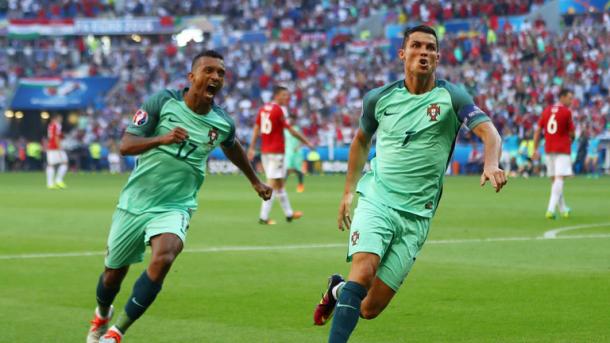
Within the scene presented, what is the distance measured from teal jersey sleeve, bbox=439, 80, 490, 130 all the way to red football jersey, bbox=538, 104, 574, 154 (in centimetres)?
1433

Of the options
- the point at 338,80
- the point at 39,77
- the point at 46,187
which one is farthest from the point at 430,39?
the point at 39,77

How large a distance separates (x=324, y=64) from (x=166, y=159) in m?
47.5

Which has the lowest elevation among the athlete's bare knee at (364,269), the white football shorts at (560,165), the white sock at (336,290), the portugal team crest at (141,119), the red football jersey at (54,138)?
the red football jersey at (54,138)

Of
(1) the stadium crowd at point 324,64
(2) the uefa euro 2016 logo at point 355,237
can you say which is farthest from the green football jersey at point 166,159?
(1) the stadium crowd at point 324,64

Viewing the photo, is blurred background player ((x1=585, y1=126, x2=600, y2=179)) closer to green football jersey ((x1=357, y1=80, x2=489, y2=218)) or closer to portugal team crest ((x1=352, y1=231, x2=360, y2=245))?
green football jersey ((x1=357, y1=80, x2=489, y2=218))

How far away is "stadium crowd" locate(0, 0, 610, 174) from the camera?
4647 cm

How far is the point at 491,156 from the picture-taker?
7547mm

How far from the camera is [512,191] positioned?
3173 centimetres

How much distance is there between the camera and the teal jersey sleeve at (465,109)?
25.7ft

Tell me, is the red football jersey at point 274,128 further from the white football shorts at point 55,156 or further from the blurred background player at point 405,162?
the white football shorts at point 55,156

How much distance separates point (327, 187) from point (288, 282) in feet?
74.3

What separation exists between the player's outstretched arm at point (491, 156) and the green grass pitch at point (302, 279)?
6.66 ft

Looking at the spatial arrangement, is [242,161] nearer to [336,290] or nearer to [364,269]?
[336,290]

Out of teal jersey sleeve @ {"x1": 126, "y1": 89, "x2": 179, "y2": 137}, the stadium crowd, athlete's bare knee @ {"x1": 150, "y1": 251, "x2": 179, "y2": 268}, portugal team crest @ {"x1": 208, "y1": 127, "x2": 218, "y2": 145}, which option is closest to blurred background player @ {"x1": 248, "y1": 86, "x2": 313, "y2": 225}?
portugal team crest @ {"x1": 208, "y1": 127, "x2": 218, "y2": 145}
